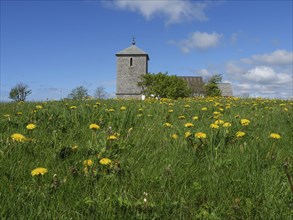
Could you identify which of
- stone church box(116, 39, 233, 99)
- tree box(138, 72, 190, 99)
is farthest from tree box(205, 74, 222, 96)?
tree box(138, 72, 190, 99)

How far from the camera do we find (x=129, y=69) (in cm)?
7681

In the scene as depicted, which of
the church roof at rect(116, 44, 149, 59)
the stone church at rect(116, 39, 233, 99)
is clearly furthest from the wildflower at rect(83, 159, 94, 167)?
the church roof at rect(116, 44, 149, 59)

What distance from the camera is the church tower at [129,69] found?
7650 centimetres

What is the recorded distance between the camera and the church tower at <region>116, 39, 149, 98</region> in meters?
76.5

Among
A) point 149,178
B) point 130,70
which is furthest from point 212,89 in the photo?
point 149,178

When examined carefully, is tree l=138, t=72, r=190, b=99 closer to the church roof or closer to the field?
the field

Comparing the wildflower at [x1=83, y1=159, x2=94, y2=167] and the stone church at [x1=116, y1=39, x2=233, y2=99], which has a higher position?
the stone church at [x1=116, y1=39, x2=233, y2=99]

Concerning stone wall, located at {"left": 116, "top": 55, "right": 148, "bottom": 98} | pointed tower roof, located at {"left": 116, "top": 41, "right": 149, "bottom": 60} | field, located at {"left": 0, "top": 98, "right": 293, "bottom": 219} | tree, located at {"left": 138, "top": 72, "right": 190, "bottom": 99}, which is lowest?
field, located at {"left": 0, "top": 98, "right": 293, "bottom": 219}

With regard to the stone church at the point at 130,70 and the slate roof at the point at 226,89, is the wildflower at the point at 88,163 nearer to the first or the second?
the stone church at the point at 130,70

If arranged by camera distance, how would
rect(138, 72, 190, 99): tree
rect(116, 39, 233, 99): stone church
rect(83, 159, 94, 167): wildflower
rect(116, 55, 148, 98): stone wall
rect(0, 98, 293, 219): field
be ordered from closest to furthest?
rect(0, 98, 293, 219): field, rect(83, 159, 94, 167): wildflower, rect(138, 72, 190, 99): tree, rect(116, 55, 148, 98): stone wall, rect(116, 39, 233, 99): stone church

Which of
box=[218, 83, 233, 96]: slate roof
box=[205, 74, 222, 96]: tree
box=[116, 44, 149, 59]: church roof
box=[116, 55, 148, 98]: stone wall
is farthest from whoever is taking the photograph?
box=[218, 83, 233, 96]: slate roof

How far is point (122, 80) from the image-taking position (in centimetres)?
7712

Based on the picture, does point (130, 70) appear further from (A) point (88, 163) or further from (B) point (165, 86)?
(A) point (88, 163)

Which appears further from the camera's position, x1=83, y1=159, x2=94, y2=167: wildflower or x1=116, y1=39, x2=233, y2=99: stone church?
x1=116, y1=39, x2=233, y2=99: stone church
